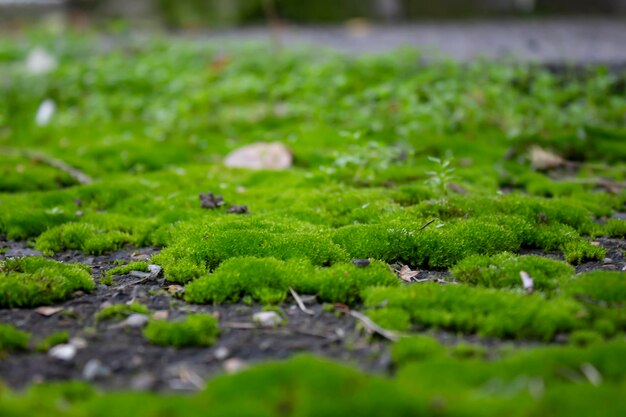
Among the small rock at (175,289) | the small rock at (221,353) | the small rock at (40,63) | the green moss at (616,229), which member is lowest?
the green moss at (616,229)

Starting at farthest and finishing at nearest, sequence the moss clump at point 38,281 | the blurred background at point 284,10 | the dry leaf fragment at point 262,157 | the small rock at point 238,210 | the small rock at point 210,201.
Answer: the blurred background at point 284,10
the dry leaf fragment at point 262,157
the small rock at point 210,201
the small rock at point 238,210
the moss clump at point 38,281

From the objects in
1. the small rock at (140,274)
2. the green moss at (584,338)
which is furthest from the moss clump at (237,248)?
the green moss at (584,338)


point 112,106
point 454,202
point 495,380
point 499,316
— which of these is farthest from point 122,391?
point 112,106

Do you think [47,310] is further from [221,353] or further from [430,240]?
[430,240]

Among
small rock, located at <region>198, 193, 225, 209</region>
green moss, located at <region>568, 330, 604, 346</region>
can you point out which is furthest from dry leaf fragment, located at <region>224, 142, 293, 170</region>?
green moss, located at <region>568, 330, 604, 346</region>

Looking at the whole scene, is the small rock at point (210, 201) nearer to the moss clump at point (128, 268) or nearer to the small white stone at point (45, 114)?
the moss clump at point (128, 268)

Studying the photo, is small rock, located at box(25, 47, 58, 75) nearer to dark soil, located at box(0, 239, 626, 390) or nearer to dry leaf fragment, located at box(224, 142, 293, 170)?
dry leaf fragment, located at box(224, 142, 293, 170)
